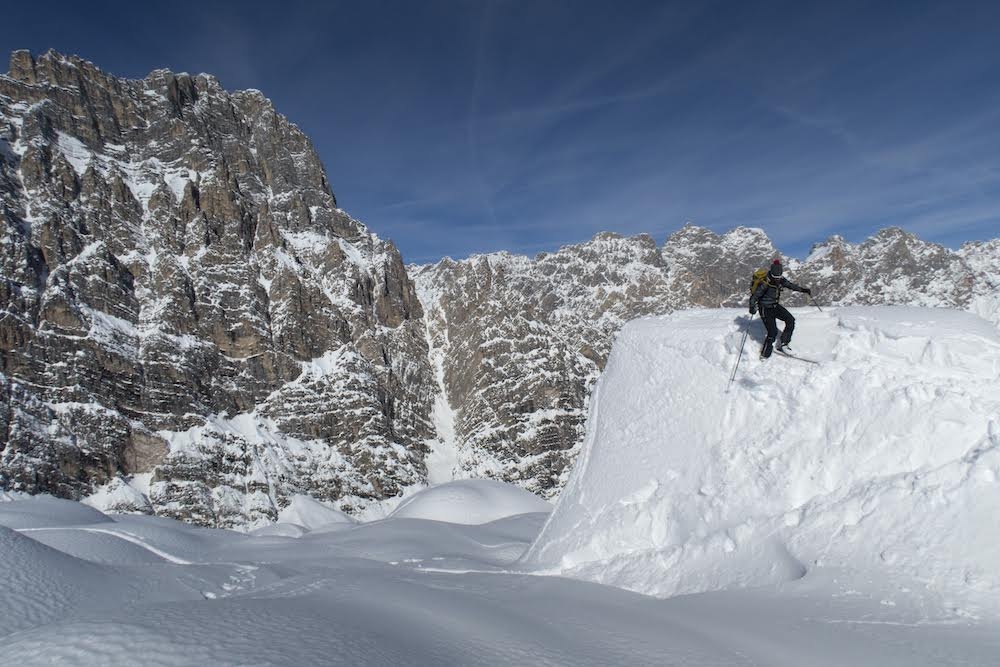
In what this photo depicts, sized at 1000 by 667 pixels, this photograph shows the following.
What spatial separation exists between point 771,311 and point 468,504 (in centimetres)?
2569

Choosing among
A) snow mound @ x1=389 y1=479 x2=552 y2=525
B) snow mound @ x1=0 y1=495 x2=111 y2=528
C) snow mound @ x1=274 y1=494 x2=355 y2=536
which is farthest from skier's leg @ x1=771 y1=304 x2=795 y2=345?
snow mound @ x1=274 y1=494 x2=355 y2=536

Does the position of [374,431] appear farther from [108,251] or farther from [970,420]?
[970,420]

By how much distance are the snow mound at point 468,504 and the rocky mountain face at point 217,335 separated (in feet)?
210

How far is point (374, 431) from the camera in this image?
410ft

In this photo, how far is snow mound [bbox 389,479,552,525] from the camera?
103ft

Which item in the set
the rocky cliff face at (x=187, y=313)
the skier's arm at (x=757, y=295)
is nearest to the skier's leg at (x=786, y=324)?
the skier's arm at (x=757, y=295)

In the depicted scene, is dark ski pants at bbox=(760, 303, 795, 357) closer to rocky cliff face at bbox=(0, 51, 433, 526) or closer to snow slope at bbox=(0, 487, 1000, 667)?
snow slope at bbox=(0, 487, 1000, 667)

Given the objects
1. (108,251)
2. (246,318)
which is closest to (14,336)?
(108,251)

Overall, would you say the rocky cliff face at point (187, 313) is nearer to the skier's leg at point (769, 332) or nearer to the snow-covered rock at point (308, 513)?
the snow-covered rock at point (308, 513)

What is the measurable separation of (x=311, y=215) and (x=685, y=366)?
519 ft

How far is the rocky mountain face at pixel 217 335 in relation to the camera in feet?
324

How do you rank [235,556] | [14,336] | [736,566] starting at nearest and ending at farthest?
[736,566] → [235,556] → [14,336]

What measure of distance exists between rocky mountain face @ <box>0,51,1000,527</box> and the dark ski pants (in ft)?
287

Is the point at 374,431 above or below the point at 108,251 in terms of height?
below
